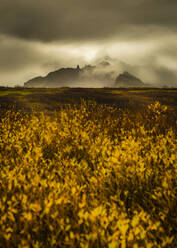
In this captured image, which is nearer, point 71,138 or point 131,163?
point 131,163

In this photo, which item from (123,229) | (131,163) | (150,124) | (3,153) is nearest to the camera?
(123,229)

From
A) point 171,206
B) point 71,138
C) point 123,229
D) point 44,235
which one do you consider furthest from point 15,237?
point 71,138

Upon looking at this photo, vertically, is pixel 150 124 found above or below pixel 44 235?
above

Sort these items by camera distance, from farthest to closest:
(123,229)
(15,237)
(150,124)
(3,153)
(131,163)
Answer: (150,124) < (3,153) < (131,163) < (15,237) < (123,229)

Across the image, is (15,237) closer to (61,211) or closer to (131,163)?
(61,211)

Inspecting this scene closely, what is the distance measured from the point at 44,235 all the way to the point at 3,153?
8.91ft

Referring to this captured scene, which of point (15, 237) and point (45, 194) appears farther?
point (45, 194)

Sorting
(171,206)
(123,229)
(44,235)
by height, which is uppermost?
(123,229)

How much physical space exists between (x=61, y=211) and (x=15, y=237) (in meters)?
0.58

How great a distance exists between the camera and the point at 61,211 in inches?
107

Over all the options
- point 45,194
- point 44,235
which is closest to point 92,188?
point 45,194

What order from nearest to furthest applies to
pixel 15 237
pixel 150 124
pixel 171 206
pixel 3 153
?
→ pixel 15 237
pixel 171 206
pixel 3 153
pixel 150 124

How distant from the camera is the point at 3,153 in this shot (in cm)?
493

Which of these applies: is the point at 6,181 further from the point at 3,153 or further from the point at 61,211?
the point at 3,153
